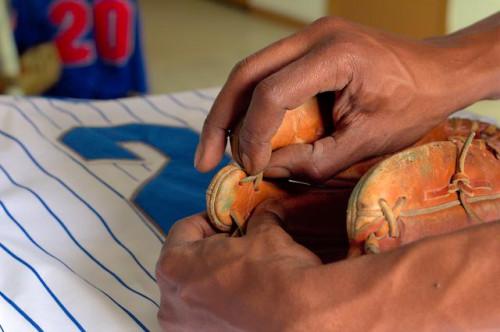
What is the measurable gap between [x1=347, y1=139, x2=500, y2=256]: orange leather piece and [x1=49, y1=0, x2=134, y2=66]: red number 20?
1.51 meters

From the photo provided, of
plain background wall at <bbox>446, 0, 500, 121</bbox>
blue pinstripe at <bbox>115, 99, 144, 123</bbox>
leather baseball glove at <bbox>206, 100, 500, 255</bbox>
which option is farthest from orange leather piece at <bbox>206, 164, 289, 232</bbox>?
plain background wall at <bbox>446, 0, 500, 121</bbox>

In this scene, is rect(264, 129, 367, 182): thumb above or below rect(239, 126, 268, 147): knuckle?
below

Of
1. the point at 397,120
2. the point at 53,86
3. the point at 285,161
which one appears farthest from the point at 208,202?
the point at 53,86

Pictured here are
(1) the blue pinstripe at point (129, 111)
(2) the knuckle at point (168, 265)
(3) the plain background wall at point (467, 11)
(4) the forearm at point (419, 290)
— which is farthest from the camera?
(3) the plain background wall at point (467, 11)

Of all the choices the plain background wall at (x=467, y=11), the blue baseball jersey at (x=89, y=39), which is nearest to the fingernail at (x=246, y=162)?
the blue baseball jersey at (x=89, y=39)

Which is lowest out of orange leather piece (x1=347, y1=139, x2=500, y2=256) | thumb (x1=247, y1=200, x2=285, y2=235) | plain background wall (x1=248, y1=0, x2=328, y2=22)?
plain background wall (x1=248, y1=0, x2=328, y2=22)

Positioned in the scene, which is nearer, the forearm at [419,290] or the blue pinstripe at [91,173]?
the forearm at [419,290]

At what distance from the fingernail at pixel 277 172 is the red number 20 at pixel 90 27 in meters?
1.42

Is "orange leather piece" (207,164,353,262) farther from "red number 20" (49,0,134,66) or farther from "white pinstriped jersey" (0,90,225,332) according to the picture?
"red number 20" (49,0,134,66)

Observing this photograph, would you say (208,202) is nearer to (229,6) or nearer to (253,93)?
(253,93)

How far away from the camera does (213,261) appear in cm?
48

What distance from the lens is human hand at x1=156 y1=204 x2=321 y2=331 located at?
1.40 ft

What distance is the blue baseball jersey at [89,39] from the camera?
6.24 feet

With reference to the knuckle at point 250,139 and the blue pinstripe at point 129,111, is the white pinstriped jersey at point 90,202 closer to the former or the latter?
the blue pinstripe at point 129,111
